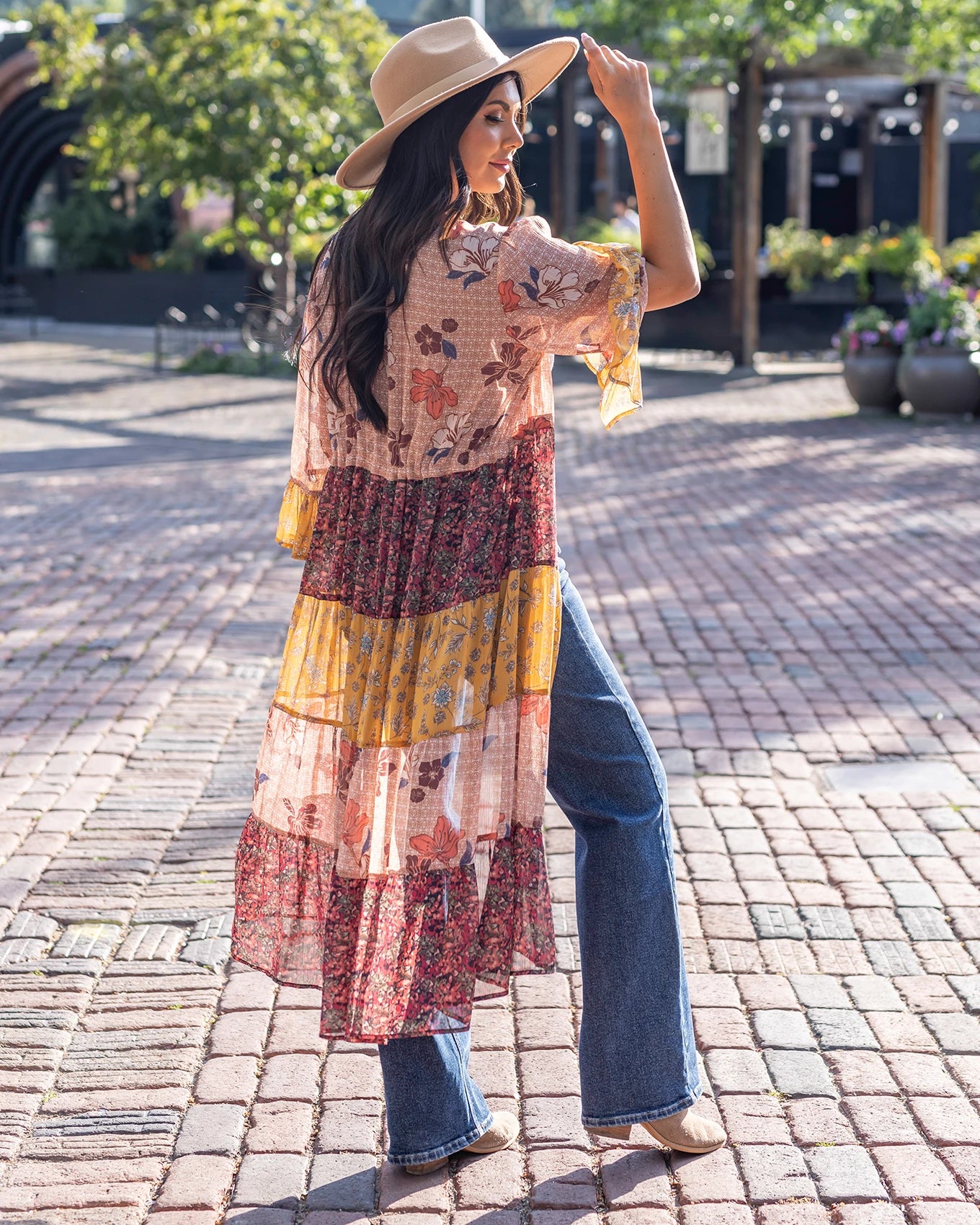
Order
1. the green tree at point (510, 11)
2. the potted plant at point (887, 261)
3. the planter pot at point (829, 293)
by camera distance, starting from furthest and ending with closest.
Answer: the green tree at point (510, 11) < the planter pot at point (829, 293) < the potted plant at point (887, 261)

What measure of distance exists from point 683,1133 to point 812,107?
79.7ft

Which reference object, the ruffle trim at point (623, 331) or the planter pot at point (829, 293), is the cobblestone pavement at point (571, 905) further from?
the planter pot at point (829, 293)

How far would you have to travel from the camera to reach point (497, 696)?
2389 mm

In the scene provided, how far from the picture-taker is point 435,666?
238 centimetres

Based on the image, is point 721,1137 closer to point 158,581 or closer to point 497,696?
point 497,696

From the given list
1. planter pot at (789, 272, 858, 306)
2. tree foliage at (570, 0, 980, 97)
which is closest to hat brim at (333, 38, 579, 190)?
tree foliage at (570, 0, 980, 97)

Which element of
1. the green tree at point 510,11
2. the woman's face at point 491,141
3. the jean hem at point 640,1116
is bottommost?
the jean hem at point 640,1116

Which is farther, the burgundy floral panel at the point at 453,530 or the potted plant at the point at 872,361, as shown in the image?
the potted plant at the point at 872,361

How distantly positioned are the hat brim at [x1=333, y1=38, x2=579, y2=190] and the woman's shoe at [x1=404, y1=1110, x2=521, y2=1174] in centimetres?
160

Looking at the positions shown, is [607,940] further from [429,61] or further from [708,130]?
[708,130]

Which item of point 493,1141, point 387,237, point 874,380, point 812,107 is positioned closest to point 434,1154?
point 493,1141

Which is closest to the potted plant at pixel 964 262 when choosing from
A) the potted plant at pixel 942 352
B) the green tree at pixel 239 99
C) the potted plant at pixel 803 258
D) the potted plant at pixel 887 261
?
the potted plant at pixel 887 261

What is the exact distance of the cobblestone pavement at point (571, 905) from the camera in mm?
2623

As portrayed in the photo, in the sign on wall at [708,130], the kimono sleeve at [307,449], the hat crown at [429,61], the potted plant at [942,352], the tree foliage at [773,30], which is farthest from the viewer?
the sign on wall at [708,130]
